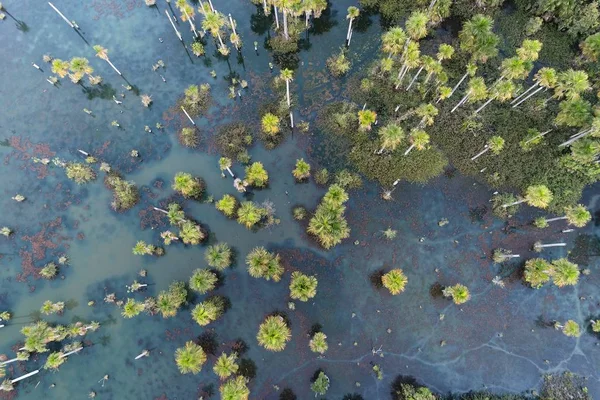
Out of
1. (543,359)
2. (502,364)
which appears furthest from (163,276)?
(543,359)

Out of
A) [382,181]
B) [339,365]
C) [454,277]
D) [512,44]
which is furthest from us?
[512,44]

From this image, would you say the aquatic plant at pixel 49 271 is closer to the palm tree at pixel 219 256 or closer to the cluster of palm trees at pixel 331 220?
the palm tree at pixel 219 256

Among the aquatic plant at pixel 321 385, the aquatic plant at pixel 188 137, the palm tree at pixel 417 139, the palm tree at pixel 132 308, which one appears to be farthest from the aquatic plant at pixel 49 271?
the palm tree at pixel 417 139

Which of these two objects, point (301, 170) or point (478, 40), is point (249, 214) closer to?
point (301, 170)

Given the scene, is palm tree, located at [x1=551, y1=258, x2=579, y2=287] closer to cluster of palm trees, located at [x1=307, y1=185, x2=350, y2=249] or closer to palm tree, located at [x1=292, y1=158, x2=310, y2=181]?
cluster of palm trees, located at [x1=307, y1=185, x2=350, y2=249]

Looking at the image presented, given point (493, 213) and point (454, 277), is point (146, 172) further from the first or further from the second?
point (493, 213)

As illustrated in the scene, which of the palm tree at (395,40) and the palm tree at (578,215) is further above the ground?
the palm tree at (395,40)
